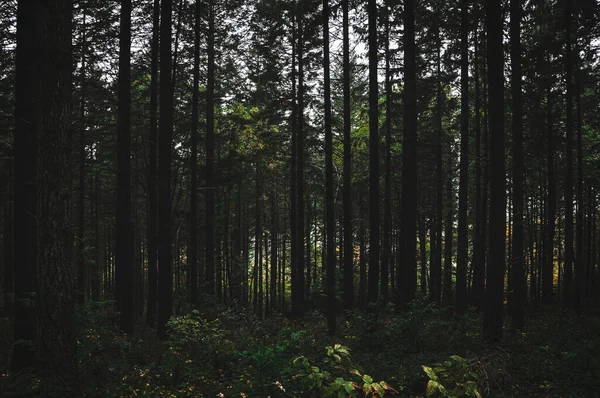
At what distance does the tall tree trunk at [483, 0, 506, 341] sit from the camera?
9.30 metres

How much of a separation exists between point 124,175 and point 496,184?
10932 millimetres

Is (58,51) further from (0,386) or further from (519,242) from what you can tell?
(519,242)

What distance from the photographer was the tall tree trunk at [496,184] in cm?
930

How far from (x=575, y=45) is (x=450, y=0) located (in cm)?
719

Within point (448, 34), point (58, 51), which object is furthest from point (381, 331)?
point (448, 34)

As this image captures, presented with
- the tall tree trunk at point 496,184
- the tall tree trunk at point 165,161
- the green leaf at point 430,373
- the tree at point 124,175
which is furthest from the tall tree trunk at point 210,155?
the green leaf at point 430,373

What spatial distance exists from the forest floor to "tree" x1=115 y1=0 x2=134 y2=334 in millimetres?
1393

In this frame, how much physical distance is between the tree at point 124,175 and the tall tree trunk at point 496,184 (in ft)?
34.7

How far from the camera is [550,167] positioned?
1897cm

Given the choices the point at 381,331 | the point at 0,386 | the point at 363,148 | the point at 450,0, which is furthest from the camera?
the point at 363,148

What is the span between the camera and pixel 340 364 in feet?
22.2

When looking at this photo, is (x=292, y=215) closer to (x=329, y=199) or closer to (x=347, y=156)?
(x=347, y=156)

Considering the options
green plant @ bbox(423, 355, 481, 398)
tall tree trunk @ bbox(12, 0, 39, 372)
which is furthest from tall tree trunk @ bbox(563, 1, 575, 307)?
tall tree trunk @ bbox(12, 0, 39, 372)

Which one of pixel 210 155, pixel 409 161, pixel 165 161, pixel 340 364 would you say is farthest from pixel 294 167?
pixel 340 364
